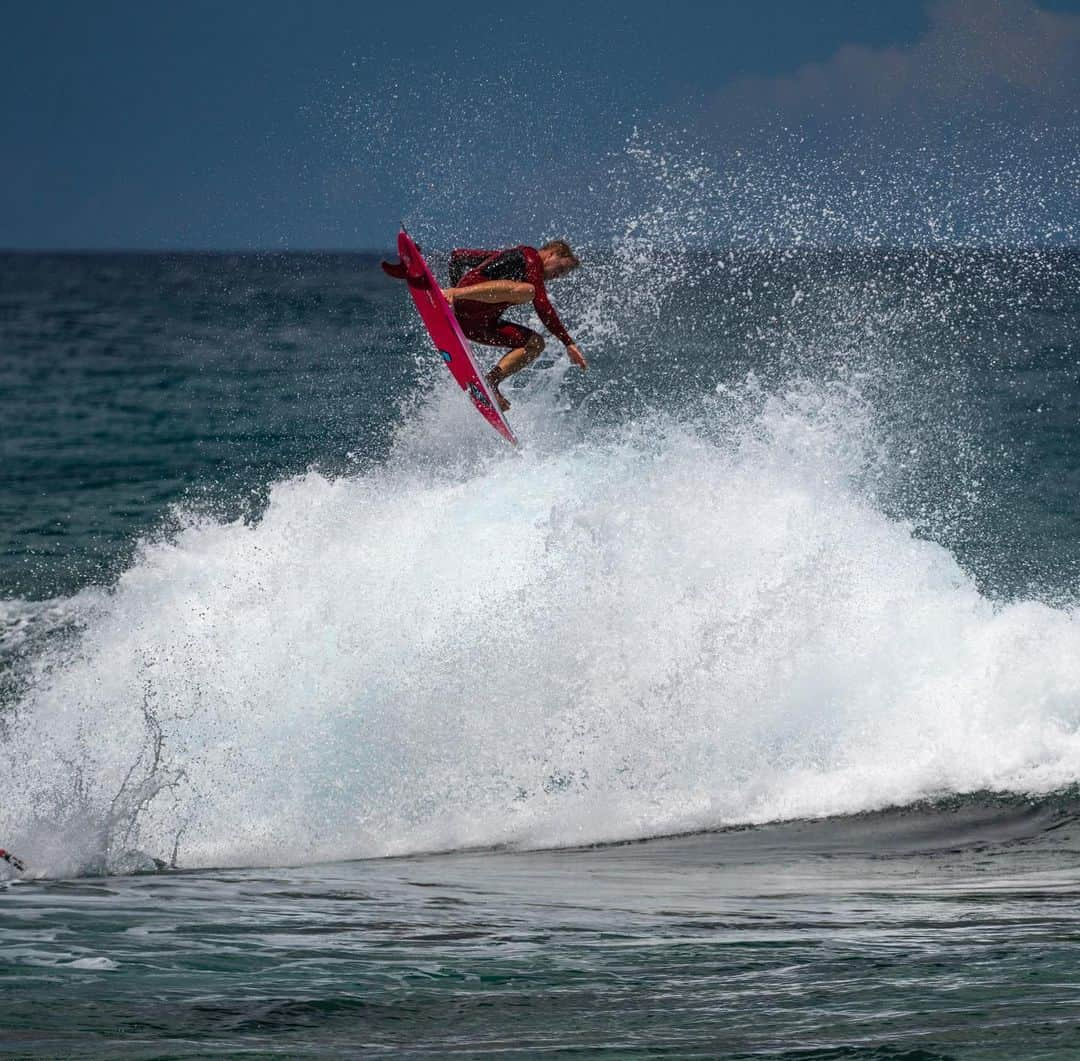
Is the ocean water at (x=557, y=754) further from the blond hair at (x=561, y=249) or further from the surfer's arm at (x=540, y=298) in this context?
the blond hair at (x=561, y=249)

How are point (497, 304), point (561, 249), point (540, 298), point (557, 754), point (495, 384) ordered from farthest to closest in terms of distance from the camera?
point (495, 384)
point (497, 304)
point (561, 249)
point (540, 298)
point (557, 754)

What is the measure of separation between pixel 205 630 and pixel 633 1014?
7038 millimetres

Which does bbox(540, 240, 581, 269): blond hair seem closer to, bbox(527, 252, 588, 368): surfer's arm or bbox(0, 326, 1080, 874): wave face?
bbox(527, 252, 588, 368): surfer's arm

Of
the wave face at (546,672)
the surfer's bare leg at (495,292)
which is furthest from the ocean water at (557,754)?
Answer: the surfer's bare leg at (495,292)

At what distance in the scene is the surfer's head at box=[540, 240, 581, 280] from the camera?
976 cm

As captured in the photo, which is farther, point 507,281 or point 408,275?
point 507,281

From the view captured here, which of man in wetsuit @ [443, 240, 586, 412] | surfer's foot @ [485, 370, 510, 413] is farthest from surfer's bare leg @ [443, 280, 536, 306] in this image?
surfer's foot @ [485, 370, 510, 413]

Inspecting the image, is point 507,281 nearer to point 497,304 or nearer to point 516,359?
point 497,304

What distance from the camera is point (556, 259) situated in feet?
32.1

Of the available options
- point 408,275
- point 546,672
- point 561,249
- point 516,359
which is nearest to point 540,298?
point 561,249

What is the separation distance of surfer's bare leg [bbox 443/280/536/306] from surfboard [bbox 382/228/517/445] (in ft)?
0.36

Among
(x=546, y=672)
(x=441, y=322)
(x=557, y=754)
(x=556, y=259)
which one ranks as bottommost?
(x=557, y=754)

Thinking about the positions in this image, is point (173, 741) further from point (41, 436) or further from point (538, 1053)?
point (41, 436)

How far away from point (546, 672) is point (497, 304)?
260 cm
